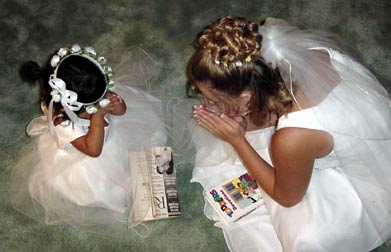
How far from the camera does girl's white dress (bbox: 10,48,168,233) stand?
1.63 meters

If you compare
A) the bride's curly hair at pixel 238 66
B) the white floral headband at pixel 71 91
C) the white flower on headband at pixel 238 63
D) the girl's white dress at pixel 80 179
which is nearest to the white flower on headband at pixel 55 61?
the white floral headband at pixel 71 91

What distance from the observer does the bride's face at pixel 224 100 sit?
4.16 ft

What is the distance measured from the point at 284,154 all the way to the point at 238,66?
0.25 metres

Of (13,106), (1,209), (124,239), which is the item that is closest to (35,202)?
(1,209)

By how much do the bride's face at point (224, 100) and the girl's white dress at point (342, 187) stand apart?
0.13 metres

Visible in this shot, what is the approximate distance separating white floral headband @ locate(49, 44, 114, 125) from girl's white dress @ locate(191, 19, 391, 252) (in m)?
0.53

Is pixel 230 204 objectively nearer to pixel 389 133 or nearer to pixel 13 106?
pixel 389 133

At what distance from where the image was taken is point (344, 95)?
1276mm

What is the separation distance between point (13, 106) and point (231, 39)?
1106mm

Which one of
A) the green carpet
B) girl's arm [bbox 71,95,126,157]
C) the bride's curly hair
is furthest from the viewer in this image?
the green carpet

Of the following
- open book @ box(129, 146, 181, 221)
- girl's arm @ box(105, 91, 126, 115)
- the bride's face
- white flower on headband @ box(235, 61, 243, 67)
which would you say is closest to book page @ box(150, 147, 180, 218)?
open book @ box(129, 146, 181, 221)

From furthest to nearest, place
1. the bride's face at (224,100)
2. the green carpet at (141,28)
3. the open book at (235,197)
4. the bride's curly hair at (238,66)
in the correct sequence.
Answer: the green carpet at (141,28) → the open book at (235,197) → the bride's face at (224,100) → the bride's curly hair at (238,66)

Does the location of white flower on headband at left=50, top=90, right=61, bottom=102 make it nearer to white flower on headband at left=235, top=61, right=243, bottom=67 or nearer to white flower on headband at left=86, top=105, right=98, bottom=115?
white flower on headband at left=86, top=105, right=98, bottom=115

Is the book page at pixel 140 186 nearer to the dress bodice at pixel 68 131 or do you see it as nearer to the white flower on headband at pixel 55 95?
the dress bodice at pixel 68 131
